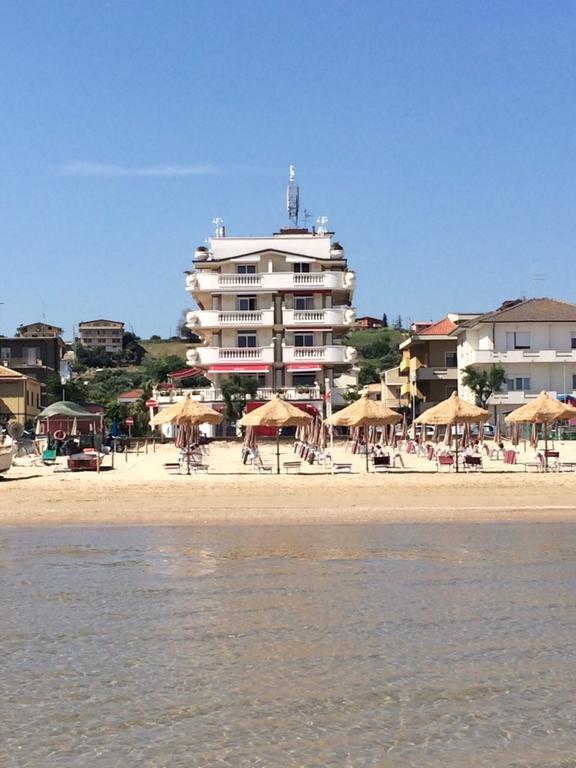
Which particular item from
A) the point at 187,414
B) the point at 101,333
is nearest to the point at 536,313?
the point at 187,414

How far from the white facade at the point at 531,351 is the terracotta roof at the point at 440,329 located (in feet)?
38.3

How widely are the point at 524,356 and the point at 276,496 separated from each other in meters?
39.3

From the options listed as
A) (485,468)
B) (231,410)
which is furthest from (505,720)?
(231,410)

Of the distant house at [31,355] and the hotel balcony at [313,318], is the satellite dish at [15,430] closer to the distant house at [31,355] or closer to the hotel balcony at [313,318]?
the hotel balcony at [313,318]

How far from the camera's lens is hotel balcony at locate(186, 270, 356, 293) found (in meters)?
60.3

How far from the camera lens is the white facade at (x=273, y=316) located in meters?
59.9

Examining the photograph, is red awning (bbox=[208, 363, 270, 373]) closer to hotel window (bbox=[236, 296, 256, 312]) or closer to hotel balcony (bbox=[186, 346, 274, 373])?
hotel balcony (bbox=[186, 346, 274, 373])

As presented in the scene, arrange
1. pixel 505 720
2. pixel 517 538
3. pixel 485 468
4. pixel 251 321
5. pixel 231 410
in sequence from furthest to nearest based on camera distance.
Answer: pixel 251 321 < pixel 231 410 < pixel 485 468 < pixel 517 538 < pixel 505 720

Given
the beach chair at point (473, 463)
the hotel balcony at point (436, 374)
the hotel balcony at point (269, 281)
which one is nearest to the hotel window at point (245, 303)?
the hotel balcony at point (269, 281)

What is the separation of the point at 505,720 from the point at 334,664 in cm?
226

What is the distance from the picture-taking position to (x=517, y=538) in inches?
795

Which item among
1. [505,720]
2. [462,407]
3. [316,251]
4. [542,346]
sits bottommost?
[505,720]

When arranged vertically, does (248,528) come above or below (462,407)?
below

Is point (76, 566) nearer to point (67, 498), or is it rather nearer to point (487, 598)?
point (487, 598)
